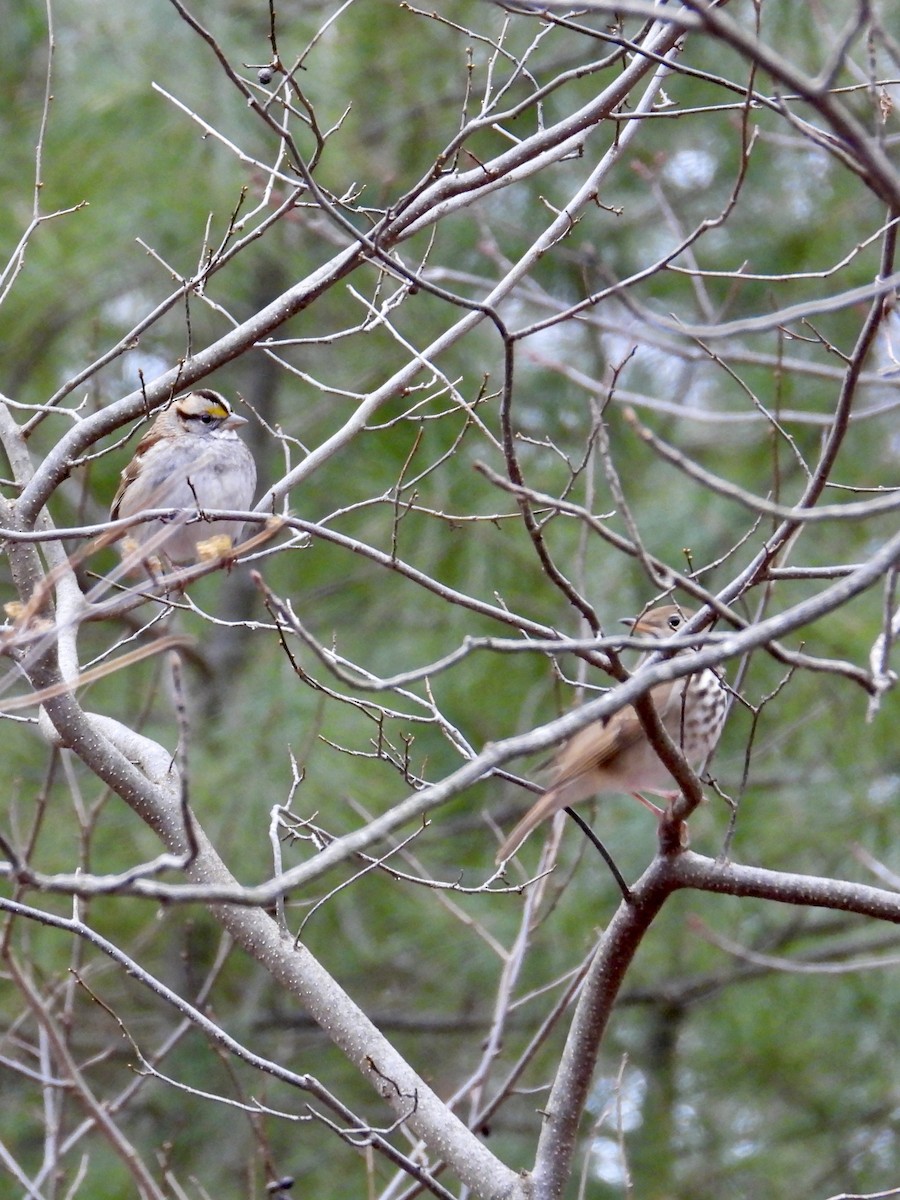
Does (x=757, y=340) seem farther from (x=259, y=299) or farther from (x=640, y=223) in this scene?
(x=259, y=299)

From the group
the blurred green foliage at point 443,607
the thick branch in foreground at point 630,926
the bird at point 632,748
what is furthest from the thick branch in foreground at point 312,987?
the blurred green foliage at point 443,607

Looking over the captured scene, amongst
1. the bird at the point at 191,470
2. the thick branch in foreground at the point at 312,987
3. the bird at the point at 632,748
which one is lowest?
the thick branch in foreground at the point at 312,987

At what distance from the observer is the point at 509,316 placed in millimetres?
8758

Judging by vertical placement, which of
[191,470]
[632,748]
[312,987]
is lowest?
[312,987]

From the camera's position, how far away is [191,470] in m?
5.43

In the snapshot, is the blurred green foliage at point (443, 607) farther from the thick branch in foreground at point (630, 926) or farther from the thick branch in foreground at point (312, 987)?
the thick branch in foreground at point (630, 926)

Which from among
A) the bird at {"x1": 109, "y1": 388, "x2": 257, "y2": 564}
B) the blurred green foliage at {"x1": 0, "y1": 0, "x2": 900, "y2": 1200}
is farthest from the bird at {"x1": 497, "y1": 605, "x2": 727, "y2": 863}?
the blurred green foliage at {"x1": 0, "y1": 0, "x2": 900, "y2": 1200}

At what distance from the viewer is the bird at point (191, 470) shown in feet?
18.3

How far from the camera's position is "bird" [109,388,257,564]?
5574 mm

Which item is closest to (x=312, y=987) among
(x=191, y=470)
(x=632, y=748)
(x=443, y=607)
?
(x=632, y=748)

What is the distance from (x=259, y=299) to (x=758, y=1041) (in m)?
5.15

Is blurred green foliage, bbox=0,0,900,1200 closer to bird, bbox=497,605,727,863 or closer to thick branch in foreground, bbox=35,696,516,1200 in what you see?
bird, bbox=497,605,727,863

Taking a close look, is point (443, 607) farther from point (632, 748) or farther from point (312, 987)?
point (312, 987)

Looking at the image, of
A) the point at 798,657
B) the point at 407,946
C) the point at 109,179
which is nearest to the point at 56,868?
the point at 407,946
